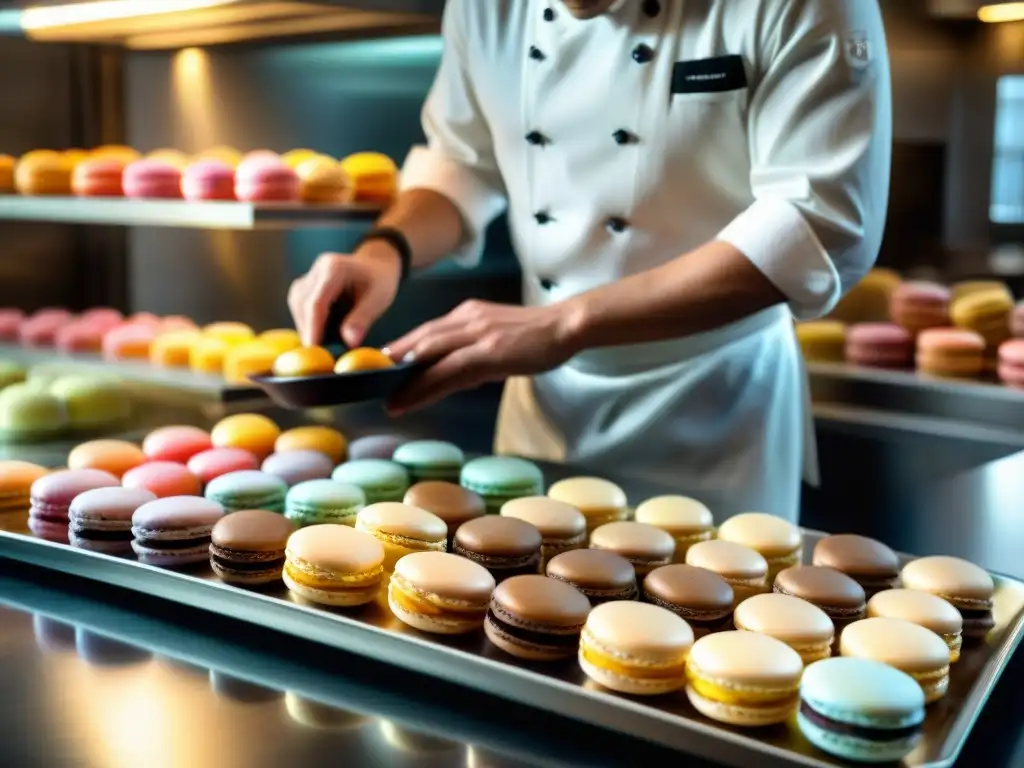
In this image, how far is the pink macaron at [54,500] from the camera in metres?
1.33

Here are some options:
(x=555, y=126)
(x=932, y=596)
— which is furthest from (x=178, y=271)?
(x=932, y=596)

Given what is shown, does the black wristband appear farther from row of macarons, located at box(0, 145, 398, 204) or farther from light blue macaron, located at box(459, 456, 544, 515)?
light blue macaron, located at box(459, 456, 544, 515)

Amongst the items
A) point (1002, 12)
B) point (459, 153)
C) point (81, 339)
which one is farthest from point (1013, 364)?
point (81, 339)

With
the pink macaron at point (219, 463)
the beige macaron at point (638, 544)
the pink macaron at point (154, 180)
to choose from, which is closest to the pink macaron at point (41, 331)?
the pink macaron at point (154, 180)

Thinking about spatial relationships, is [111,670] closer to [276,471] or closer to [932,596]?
[276,471]

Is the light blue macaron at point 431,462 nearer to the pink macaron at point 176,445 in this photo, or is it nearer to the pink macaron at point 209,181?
Result: the pink macaron at point 176,445

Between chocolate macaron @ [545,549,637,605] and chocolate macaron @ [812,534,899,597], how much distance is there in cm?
23

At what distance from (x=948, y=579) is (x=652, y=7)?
3.17ft

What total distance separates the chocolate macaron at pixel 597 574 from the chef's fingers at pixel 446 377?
0.47 m

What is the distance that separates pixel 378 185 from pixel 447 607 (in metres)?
1.61

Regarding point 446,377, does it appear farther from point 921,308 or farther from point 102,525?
point 921,308

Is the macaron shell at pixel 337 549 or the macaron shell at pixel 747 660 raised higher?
the macaron shell at pixel 337 549

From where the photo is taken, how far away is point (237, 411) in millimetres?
2348

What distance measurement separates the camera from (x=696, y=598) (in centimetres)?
108
